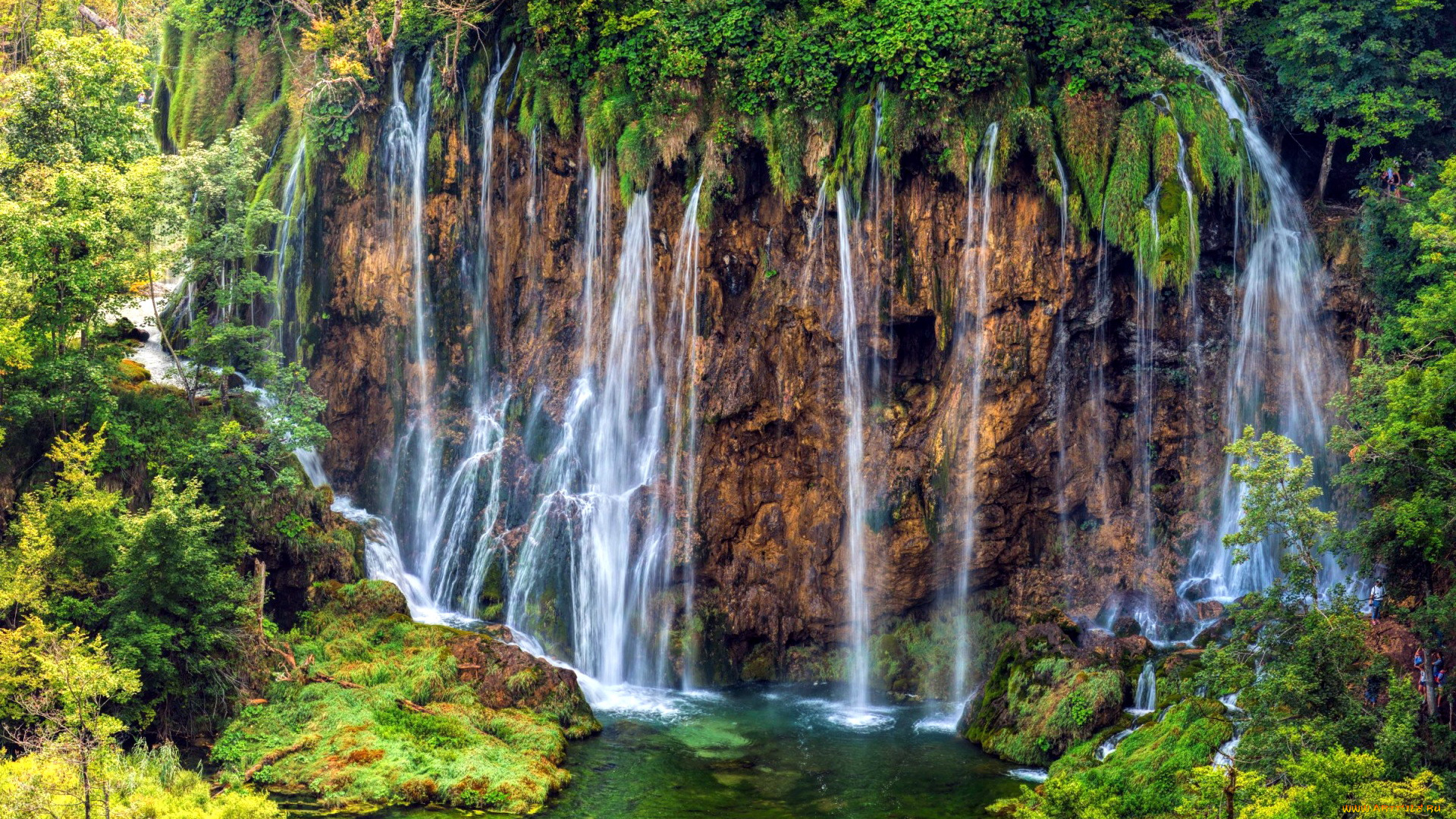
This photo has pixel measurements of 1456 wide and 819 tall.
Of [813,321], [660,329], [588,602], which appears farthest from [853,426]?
[588,602]

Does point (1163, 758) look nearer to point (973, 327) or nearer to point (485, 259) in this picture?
point (973, 327)

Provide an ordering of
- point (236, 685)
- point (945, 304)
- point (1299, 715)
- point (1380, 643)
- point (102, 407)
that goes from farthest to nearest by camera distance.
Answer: point (945, 304) → point (102, 407) → point (236, 685) → point (1380, 643) → point (1299, 715)

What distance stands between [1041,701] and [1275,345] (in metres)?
9.23

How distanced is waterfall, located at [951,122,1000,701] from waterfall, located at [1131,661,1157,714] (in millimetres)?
5183

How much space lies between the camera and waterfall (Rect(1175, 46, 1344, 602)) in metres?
24.6

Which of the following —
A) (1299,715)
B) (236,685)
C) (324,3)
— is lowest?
(236,685)

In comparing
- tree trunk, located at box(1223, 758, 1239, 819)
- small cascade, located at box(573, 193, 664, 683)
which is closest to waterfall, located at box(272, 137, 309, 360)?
small cascade, located at box(573, 193, 664, 683)

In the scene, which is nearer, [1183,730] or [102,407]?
[1183,730]

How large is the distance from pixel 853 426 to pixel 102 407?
14.6 m

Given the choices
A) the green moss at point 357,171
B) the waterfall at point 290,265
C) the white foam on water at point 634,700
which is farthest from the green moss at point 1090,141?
the waterfall at point 290,265

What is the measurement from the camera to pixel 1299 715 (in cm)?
1534

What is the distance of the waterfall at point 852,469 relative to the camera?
84.5ft

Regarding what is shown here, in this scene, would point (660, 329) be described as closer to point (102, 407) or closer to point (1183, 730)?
point (102, 407)

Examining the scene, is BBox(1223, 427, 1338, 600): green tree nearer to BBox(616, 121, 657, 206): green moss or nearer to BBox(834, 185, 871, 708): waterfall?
BBox(834, 185, 871, 708): waterfall
